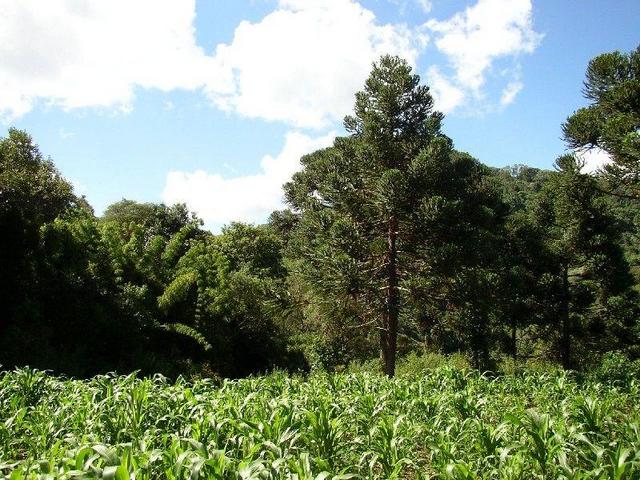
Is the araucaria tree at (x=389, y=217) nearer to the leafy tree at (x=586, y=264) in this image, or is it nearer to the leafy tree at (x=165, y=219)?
the leafy tree at (x=586, y=264)

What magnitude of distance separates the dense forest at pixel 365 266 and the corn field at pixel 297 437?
256 inches

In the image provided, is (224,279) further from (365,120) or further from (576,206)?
(576,206)

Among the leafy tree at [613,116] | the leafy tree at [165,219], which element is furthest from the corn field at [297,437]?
the leafy tree at [165,219]

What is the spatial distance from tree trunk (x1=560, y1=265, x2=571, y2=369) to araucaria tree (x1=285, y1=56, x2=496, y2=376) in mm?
7947

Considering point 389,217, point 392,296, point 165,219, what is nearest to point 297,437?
point 392,296

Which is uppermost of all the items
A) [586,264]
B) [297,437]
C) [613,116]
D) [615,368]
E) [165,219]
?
[165,219]

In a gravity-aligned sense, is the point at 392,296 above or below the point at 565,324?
above

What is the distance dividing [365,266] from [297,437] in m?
10.2

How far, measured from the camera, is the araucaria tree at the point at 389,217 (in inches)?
478

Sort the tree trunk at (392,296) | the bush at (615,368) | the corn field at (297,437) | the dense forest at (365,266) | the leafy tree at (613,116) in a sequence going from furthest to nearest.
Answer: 1. the bush at (615,368)
2. the tree trunk at (392,296)
3. the dense forest at (365,266)
4. the leafy tree at (613,116)
5. the corn field at (297,437)

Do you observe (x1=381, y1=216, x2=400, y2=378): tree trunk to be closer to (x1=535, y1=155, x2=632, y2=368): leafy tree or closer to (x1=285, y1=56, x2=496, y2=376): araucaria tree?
(x1=285, y1=56, x2=496, y2=376): araucaria tree

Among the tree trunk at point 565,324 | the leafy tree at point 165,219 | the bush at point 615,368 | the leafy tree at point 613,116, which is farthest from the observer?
the leafy tree at point 165,219

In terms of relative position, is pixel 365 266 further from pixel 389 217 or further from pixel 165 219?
pixel 165 219

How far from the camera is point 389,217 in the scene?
42.8 feet
